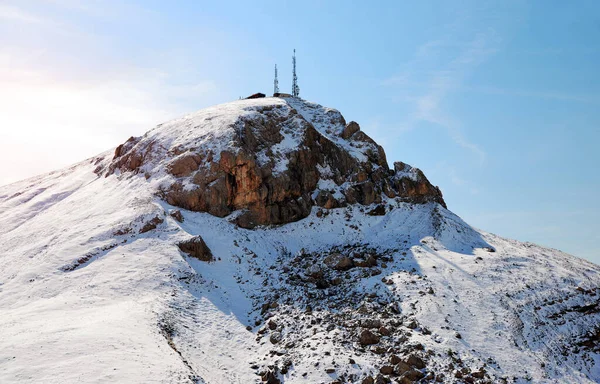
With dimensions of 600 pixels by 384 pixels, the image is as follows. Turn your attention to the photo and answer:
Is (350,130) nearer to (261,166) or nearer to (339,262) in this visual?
(261,166)

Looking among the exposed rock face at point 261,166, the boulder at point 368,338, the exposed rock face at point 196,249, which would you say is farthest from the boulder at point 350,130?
the boulder at point 368,338

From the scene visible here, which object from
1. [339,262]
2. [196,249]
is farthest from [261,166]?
[339,262]

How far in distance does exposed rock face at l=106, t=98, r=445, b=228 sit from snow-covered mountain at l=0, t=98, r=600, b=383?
0.61 feet

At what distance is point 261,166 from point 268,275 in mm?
12518

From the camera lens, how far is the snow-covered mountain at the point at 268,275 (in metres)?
19.4

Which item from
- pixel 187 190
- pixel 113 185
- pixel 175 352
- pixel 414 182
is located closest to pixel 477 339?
pixel 175 352

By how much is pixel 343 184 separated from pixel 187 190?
15899mm

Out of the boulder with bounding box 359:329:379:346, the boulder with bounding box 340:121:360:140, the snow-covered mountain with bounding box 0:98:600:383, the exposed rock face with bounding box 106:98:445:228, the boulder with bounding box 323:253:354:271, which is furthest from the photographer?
the boulder with bounding box 340:121:360:140

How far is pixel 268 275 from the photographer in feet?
101

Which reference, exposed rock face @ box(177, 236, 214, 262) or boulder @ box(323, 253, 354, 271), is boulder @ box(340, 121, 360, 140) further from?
exposed rock face @ box(177, 236, 214, 262)

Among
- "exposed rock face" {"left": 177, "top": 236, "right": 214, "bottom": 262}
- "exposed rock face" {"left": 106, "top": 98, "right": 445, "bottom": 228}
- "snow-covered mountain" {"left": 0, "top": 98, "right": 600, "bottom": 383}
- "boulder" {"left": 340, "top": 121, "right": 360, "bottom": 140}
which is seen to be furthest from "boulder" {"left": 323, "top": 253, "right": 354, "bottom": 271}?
"boulder" {"left": 340, "top": 121, "right": 360, "bottom": 140}

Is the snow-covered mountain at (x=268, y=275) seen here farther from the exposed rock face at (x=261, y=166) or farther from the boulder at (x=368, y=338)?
the exposed rock face at (x=261, y=166)

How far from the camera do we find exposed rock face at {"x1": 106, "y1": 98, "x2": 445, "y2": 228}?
37.6 metres

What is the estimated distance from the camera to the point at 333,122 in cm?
5247
